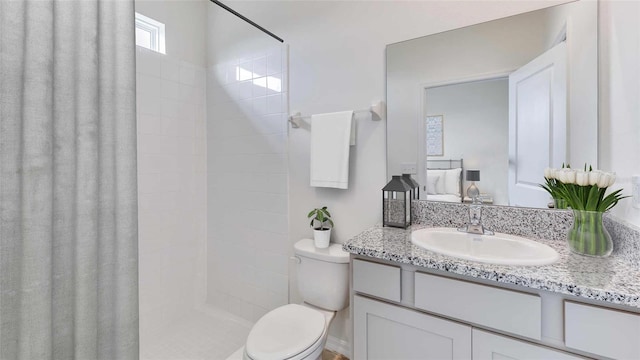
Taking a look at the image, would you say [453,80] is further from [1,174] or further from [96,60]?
[1,174]

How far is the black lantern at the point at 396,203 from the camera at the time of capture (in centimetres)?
146

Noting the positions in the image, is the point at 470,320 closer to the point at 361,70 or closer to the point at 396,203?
the point at 396,203

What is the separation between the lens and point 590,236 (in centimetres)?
102

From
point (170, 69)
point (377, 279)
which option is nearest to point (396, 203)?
point (377, 279)

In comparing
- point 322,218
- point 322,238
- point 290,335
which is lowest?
point 290,335

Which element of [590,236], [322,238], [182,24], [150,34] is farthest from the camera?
[182,24]

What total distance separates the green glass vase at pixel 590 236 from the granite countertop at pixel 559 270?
0.09 feet

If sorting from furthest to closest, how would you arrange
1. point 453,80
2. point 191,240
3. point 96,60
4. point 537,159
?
point 191,240, point 453,80, point 537,159, point 96,60

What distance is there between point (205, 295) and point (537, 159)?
2.45 m

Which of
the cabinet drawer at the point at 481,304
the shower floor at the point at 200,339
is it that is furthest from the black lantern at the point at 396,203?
the shower floor at the point at 200,339

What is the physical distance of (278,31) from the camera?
6.56ft

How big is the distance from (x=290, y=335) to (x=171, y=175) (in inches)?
58.6

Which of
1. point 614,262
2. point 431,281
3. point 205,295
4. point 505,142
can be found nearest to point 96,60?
point 431,281

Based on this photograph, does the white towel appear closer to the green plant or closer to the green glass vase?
the green plant
